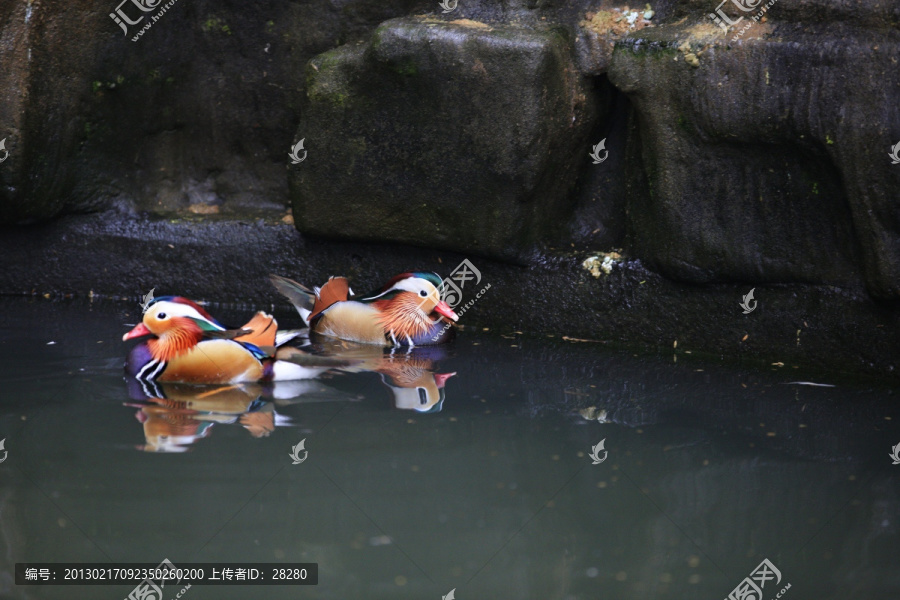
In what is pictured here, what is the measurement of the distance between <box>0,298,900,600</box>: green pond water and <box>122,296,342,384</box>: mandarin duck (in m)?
0.12

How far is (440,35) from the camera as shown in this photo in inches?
219

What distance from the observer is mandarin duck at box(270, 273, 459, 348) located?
18.6 feet

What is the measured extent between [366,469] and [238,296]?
10.4 feet

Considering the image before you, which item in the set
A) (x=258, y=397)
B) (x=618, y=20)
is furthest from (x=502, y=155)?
(x=258, y=397)

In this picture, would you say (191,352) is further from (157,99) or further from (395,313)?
(157,99)

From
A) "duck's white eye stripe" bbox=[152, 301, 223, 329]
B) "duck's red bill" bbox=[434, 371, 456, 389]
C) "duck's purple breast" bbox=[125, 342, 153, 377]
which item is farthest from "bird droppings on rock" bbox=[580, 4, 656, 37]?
"duck's purple breast" bbox=[125, 342, 153, 377]

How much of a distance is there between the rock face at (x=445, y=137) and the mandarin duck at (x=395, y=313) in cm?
52

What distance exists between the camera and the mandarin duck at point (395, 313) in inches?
224

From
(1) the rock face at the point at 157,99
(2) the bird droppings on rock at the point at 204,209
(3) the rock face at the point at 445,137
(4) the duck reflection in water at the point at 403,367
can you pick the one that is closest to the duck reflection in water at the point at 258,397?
(4) the duck reflection in water at the point at 403,367

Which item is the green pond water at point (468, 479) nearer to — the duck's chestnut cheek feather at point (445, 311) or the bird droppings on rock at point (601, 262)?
the duck's chestnut cheek feather at point (445, 311)

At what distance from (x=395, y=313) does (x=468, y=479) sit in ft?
6.90

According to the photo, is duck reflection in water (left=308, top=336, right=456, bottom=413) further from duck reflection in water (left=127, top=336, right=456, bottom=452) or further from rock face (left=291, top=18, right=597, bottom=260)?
rock face (left=291, top=18, right=597, bottom=260)

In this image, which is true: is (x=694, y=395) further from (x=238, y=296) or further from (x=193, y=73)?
(x=193, y=73)

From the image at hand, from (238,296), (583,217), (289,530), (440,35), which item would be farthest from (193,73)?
(289,530)
